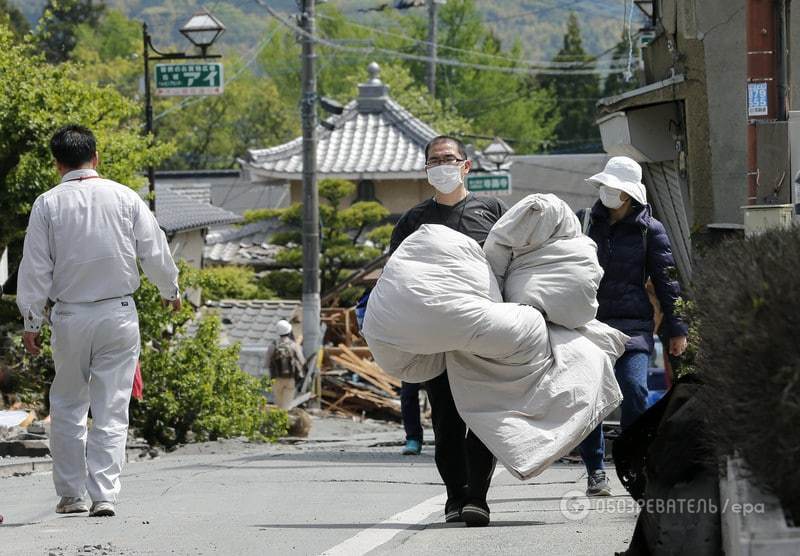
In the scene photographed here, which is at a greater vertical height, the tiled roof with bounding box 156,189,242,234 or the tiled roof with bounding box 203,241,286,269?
the tiled roof with bounding box 156,189,242,234

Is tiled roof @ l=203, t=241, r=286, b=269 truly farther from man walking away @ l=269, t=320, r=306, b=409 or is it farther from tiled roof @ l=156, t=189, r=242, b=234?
man walking away @ l=269, t=320, r=306, b=409

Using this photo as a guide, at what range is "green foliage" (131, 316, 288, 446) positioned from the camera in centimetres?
1479

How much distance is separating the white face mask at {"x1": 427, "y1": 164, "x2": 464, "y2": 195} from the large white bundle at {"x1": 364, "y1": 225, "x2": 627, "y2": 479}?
88 cm

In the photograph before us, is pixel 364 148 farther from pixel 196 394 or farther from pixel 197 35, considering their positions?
pixel 196 394

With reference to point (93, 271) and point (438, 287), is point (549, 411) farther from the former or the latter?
point (93, 271)

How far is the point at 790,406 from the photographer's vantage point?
4.08 metres

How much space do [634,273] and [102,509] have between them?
328cm

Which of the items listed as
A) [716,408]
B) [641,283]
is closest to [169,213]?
[641,283]

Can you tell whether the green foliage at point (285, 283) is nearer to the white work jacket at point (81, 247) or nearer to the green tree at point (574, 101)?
the white work jacket at point (81, 247)

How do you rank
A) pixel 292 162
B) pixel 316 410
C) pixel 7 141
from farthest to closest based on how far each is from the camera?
pixel 292 162
pixel 316 410
pixel 7 141

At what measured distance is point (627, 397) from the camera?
846 cm

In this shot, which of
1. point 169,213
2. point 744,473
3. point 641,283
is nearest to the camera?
point 744,473

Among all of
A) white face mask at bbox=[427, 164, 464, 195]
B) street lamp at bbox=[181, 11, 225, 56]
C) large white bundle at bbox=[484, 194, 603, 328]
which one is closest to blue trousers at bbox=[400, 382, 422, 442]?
white face mask at bbox=[427, 164, 464, 195]

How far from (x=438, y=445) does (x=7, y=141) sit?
923 centimetres
